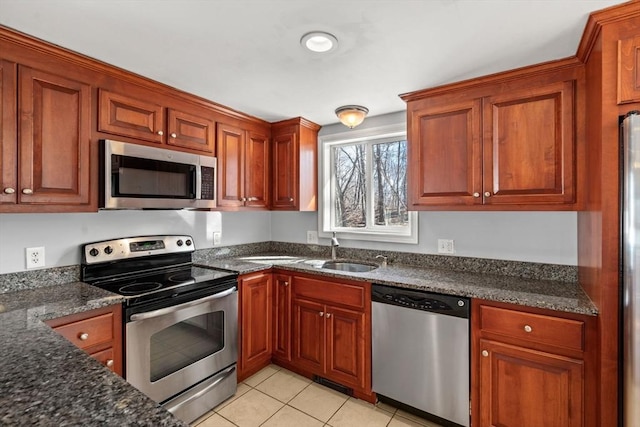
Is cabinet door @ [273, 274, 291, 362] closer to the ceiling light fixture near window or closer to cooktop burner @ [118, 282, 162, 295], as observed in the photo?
cooktop burner @ [118, 282, 162, 295]

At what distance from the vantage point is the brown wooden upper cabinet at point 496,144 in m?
1.85

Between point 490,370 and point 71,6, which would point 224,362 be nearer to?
point 490,370

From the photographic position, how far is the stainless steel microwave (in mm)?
1885

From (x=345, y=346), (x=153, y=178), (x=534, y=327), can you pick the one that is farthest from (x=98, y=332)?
(x=534, y=327)

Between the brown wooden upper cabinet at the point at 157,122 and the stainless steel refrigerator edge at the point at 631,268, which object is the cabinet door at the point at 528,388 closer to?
the stainless steel refrigerator edge at the point at 631,268

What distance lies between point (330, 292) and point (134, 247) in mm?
1444

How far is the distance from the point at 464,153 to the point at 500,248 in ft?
2.40

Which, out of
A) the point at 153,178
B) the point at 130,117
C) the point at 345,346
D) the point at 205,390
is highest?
the point at 130,117

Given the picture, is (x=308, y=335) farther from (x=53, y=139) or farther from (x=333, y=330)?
(x=53, y=139)

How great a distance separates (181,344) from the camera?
2.01 metres

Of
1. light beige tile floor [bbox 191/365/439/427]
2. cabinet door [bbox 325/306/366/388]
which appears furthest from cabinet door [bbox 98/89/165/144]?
light beige tile floor [bbox 191/365/439/427]

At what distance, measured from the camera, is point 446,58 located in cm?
180

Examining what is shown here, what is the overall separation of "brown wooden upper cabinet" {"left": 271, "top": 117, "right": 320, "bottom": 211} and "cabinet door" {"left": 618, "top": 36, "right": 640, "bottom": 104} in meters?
2.13


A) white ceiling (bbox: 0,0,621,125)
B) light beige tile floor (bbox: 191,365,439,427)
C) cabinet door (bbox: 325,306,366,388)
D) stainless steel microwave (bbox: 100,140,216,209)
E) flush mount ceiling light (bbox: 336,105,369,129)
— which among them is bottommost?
light beige tile floor (bbox: 191,365,439,427)
